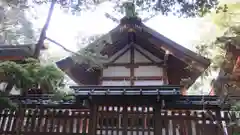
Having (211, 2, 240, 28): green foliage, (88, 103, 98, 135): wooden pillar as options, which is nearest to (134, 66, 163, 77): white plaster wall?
(211, 2, 240, 28): green foliage

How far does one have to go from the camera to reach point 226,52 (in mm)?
6250

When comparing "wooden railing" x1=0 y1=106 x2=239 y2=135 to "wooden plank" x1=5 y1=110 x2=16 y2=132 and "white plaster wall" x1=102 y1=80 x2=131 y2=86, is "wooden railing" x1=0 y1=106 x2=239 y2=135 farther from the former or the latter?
"white plaster wall" x1=102 y1=80 x2=131 y2=86

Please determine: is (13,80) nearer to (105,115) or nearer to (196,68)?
(105,115)

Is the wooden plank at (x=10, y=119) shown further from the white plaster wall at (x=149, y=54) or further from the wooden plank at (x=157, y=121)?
the white plaster wall at (x=149, y=54)

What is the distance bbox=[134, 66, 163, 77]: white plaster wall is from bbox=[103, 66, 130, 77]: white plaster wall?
0.38 metres

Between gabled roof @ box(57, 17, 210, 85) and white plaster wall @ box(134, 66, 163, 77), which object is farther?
white plaster wall @ box(134, 66, 163, 77)

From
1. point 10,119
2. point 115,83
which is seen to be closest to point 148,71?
point 115,83

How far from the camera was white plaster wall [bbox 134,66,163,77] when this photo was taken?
9.20 meters

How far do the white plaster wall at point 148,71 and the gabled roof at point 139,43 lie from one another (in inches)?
23.5

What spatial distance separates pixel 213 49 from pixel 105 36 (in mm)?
4129

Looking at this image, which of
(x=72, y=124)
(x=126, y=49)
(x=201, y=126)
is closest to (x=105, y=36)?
(x=126, y=49)

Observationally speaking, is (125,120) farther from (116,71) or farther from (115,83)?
(116,71)

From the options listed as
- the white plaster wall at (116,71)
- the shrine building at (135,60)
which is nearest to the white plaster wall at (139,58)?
the shrine building at (135,60)

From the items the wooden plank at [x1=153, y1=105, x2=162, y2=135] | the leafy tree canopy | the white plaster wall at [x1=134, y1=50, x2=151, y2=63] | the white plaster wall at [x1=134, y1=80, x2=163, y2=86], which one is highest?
Answer: the white plaster wall at [x1=134, y1=50, x2=151, y2=63]
